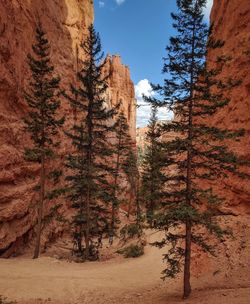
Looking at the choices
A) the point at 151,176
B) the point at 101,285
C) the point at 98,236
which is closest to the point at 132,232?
the point at 98,236

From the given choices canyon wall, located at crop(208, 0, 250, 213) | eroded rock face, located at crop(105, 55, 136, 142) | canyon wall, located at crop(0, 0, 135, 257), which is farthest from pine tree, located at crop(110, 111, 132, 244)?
eroded rock face, located at crop(105, 55, 136, 142)

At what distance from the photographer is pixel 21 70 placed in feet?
85.1

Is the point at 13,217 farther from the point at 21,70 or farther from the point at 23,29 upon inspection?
the point at 23,29

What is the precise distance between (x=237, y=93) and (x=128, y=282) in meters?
13.0

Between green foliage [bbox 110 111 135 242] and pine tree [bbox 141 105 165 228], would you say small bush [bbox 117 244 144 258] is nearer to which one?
green foliage [bbox 110 111 135 242]

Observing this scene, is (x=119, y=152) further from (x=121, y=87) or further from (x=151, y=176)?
(x=121, y=87)

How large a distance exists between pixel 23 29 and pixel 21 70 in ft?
15.6

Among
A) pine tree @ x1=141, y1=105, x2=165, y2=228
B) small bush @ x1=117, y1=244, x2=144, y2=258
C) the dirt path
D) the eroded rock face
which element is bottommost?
small bush @ x1=117, y1=244, x2=144, y2=258

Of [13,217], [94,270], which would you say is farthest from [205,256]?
[13,217]

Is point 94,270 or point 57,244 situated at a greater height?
point 94,270

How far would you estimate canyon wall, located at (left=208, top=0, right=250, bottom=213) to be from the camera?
1566 cm

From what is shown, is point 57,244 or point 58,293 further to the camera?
point 57,244

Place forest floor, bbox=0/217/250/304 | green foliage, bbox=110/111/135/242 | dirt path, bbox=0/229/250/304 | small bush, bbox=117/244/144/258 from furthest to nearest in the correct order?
green foliage, bbox=110/111/135/242, small bush, bbox=117/244/144/258, forest floor, bbox=0/217/250/304, dirt path, bbox=0/229/250/304

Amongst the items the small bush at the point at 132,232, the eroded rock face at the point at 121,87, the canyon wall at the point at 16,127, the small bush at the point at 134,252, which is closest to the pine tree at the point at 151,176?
the small bush at the point at 132,232
